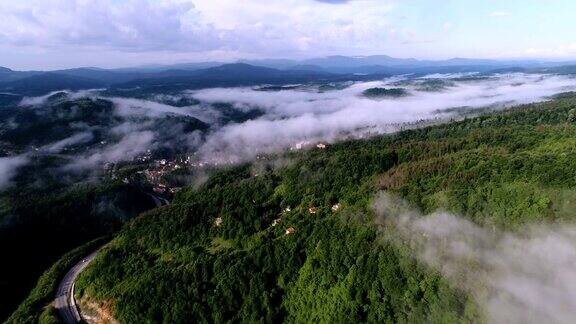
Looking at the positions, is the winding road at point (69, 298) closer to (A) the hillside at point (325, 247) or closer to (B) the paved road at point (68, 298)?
(B) the paved road at point (68, 298)

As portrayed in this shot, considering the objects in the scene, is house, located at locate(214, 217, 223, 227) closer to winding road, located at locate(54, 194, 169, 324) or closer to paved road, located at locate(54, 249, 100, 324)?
winding road, located at locate(54, 194, 169, 324)

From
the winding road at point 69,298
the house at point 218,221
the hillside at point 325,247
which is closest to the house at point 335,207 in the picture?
the hillside at point 325,247

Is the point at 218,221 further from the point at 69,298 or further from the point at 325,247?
the point at 69,298

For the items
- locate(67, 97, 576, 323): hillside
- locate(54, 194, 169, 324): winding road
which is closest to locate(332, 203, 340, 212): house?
locate(67, 97, 576, 323): hillside

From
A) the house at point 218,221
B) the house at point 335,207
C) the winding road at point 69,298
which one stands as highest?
the house at point 335,207

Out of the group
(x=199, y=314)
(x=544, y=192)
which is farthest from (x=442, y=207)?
(x=199, y=314)

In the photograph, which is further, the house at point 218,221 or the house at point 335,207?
the house at point 218,221
